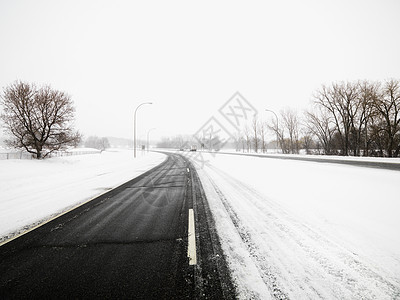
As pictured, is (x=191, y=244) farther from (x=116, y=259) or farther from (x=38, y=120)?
(x=38, y=120)

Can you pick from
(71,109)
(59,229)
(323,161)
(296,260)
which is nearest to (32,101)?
(71,109)

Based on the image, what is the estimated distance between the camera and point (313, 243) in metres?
3.13

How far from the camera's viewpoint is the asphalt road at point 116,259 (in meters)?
2.04

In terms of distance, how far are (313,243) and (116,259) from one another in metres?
3.51

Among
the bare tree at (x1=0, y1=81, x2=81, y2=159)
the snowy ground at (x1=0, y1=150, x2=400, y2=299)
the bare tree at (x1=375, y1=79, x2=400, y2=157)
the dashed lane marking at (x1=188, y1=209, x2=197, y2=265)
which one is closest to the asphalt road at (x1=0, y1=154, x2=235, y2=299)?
the dashed lane marking at (x1=188, y1=209, x2=197, y2=265)

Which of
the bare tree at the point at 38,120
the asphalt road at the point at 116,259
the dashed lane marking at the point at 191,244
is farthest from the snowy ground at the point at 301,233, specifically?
the bare tree at the point at 38,120

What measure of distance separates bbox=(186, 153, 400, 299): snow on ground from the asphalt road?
436 millimetres

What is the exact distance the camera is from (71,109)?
63.7 feet

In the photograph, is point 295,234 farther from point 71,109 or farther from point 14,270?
point 71,109

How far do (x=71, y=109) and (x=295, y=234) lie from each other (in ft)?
79.4

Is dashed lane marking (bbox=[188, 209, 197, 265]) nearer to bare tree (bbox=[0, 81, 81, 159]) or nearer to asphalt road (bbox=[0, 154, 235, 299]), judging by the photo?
asphalt road (bbox=[0, 154, 235, 299])

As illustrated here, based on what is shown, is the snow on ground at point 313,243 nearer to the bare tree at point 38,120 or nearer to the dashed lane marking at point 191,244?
the dashed lane marking at point 191,244

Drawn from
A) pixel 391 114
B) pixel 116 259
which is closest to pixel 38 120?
pixel 116 259

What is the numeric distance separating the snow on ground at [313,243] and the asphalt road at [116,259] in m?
0.44
